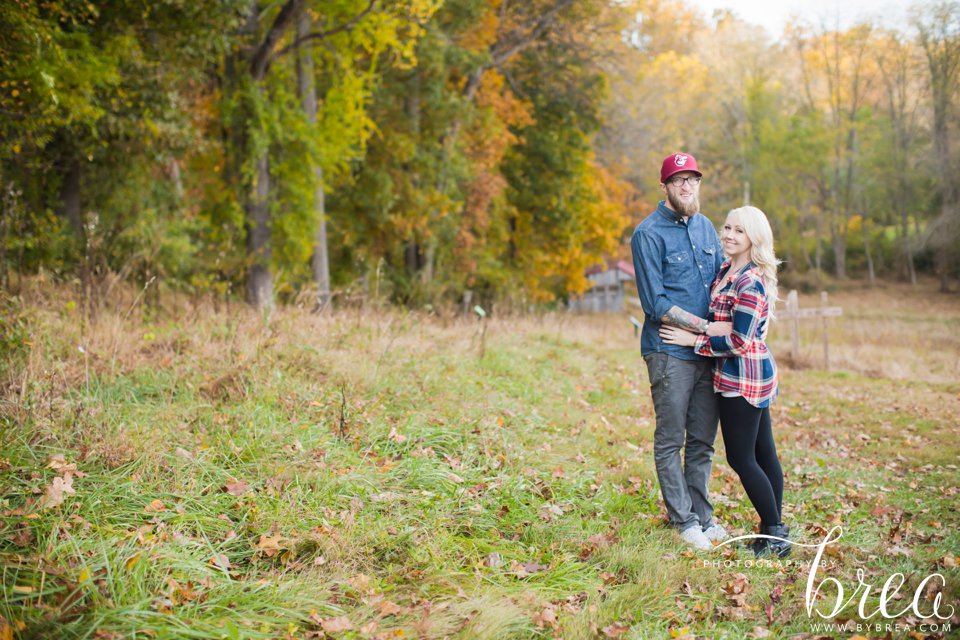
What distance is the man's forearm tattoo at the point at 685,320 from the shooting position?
4.16m

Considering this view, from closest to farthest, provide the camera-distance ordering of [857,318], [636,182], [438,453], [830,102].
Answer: [438,453], [857,318], [636,182], [830,102]

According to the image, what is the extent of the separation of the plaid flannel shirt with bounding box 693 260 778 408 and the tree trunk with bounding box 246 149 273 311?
10.0m

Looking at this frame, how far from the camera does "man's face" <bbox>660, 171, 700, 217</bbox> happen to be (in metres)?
4.22

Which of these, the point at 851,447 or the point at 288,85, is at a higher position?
the point at 288,85

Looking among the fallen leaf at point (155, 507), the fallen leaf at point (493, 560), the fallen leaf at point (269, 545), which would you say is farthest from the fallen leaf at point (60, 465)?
the fallen leaf at point (493, 560)

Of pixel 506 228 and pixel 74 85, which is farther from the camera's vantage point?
pixel 506 228

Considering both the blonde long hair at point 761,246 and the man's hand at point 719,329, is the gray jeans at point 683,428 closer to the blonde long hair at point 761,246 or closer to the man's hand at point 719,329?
the man's hand at point 719,329

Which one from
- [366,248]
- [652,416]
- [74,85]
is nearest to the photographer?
[652,416]

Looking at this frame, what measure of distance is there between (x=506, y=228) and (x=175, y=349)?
1627 centimetres

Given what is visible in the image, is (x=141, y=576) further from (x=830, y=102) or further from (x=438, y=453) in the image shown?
(x=830, y=102)

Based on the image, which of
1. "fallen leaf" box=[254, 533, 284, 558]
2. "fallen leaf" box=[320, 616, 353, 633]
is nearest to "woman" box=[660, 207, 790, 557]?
"fallen leaf" box=[320, 616, 353, 633]

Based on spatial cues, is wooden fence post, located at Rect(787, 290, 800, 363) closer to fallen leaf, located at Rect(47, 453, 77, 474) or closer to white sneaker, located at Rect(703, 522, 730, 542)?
white sneaker, located at Rect(703, 522, 730, 542)

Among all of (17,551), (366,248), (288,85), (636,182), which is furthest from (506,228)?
(17,551)

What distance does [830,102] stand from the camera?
38.6 meters
